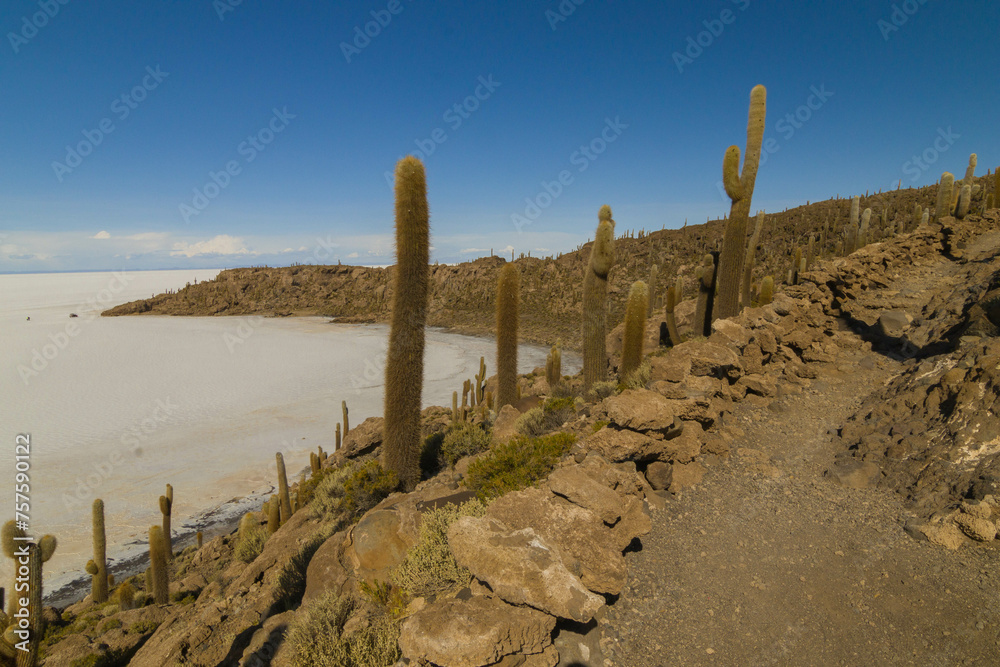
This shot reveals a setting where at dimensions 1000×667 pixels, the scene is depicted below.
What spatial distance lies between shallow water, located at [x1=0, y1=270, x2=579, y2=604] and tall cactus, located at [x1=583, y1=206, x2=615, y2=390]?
29.3 ft

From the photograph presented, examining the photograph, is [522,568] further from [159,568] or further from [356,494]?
[159,568]

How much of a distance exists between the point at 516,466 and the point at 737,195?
9214 mm

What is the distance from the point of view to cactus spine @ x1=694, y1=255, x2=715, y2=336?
11602mm

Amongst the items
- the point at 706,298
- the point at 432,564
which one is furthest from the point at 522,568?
the point at 706,298

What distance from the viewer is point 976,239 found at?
1346cm

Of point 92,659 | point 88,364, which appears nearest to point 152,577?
point 92,659

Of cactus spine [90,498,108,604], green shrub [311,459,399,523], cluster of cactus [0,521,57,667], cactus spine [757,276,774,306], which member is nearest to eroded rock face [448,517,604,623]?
cluster of cactus [0,521,57,667]

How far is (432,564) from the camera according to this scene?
383 centimetres

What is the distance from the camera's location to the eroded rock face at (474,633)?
9.05ft

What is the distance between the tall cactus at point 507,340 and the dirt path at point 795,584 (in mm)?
5937

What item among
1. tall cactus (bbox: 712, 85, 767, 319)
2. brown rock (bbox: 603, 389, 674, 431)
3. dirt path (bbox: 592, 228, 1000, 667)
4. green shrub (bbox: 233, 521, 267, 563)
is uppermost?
tall cactus (bbox: 712, 85, 767, 319)

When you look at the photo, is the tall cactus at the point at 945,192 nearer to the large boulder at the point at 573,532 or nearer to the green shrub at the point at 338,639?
the large boulder at the point at 573,532

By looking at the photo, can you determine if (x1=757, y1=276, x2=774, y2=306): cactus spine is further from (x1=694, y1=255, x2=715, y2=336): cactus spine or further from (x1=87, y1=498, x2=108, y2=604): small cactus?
(x1=87, y1=498, x2=108, y2=604): small cactus

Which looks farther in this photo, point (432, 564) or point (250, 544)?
point (250, 544)
